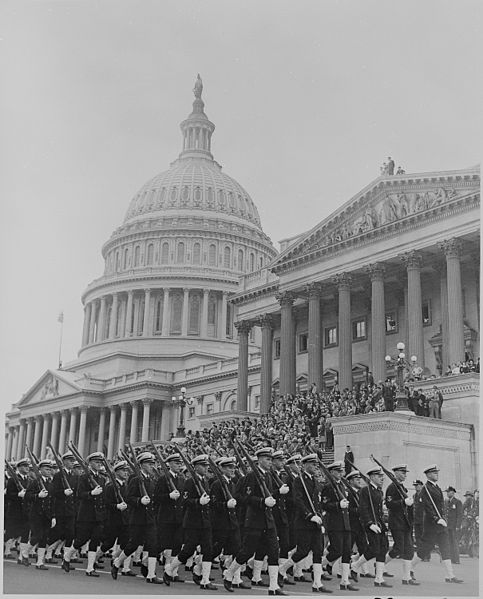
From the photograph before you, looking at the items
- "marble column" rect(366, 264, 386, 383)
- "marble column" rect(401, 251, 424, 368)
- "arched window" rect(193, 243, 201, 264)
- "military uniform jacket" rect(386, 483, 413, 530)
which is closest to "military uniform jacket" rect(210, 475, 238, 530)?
"military uniform jacket" rect(386, 483, 413, 530)

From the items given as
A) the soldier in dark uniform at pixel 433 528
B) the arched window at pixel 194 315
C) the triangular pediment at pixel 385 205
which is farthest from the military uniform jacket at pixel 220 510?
the arched window at pixel 194 315

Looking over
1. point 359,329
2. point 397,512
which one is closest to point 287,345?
point 359,329

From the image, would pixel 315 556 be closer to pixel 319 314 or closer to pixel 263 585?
pixel 263 585

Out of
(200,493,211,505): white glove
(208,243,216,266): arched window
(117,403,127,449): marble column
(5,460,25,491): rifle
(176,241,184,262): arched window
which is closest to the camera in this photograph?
(200,493,211,505): white glove

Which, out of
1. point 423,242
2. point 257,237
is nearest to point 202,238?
point 257,237

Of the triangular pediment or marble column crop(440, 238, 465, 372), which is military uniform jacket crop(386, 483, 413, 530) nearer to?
marble column crop(440, 238, 465, 372)

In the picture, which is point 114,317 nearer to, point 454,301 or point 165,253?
point 165,253

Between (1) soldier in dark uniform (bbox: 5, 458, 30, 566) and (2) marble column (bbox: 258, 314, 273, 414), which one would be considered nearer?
(1) soldier in dark uniform (bbox: 5, 458, 30, 566)
